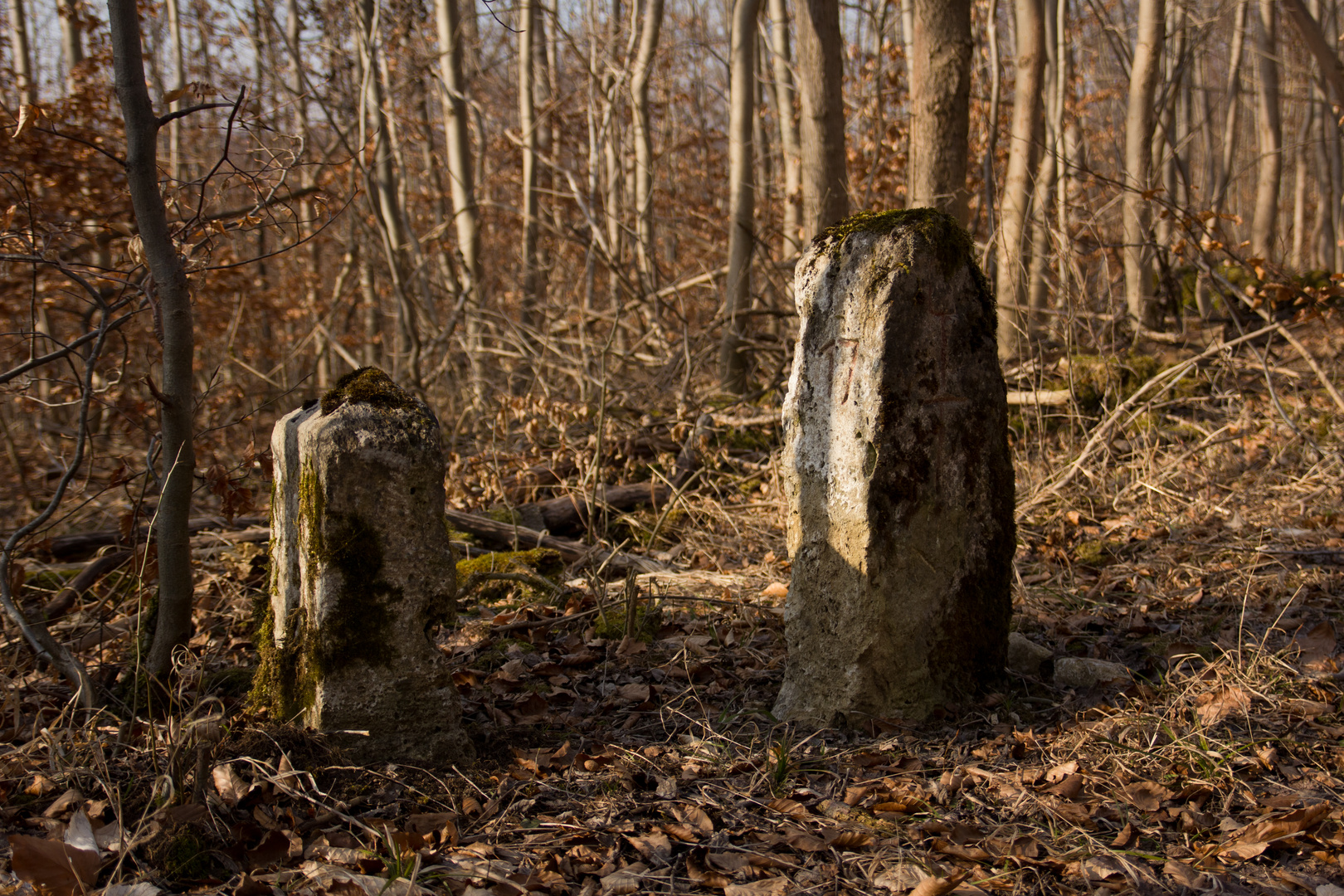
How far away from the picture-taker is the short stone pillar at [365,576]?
105 inches

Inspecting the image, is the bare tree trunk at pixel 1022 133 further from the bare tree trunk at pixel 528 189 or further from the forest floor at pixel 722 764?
the bare tree trunk at pixel 528 189

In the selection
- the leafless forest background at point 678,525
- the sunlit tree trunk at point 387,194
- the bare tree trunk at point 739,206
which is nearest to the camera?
the leafless forest background at point 678,525

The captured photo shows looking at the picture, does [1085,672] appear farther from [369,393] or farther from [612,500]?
[612,500]

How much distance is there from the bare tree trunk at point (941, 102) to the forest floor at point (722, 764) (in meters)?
2.96

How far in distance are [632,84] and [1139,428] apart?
6.04 m

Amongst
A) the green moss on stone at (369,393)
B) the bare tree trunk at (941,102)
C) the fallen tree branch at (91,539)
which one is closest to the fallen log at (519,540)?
the fallen tree branch at (91,539)

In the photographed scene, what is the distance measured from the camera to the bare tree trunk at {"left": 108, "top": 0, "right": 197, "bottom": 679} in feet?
9.84

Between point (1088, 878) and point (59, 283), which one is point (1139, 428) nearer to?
point (1088, 878)

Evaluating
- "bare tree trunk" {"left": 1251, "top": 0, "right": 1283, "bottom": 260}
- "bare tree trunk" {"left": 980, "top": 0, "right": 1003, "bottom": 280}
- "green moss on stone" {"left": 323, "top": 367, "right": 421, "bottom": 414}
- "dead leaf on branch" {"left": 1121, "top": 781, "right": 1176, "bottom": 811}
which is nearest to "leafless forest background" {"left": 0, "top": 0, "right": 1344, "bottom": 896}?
"dead leaf on branch" {"left": 1121, "top": 781, "right": 1176, "bottom": 811}

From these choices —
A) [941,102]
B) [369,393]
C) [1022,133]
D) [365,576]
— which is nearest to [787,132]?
[1022,133]

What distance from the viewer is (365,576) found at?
2.71 meters

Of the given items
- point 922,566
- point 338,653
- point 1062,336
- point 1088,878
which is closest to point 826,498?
point 922,566

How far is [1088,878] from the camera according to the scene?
2277 millimetres

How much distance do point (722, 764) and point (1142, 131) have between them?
7.92 metres
